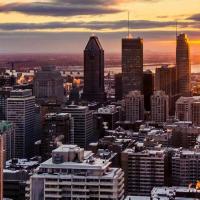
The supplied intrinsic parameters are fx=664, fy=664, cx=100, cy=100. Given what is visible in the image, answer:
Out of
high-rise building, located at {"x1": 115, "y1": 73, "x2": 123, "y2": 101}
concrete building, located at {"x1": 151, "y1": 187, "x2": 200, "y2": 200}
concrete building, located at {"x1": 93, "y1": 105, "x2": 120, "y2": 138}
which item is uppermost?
high-rise building, located at {"x1": 115, "y1": 73, "x2": 123, "y2": 101}

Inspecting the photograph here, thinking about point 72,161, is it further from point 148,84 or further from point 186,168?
point 148,84

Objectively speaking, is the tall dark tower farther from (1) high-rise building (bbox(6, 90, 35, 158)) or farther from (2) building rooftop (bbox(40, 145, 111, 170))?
(2) building rooftop (bbox(40, 145, 111, 170))

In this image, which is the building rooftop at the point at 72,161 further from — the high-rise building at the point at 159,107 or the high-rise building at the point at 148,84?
the high-rise building at the point at 148,84

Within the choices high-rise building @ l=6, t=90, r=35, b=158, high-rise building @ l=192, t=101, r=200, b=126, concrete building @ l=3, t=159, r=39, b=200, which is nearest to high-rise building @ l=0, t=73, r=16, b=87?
high-rise building @ l=6, t=90, r=35, b=158

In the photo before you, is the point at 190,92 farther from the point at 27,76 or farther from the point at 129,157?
the point at 129,157

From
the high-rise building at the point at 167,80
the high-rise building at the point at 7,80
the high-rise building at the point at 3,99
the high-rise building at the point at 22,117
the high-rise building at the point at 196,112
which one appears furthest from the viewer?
the high-rise building at the point at 167,80

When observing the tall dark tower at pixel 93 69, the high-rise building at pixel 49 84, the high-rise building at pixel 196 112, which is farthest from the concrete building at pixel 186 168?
the tall dark tower at pixel 93 69
